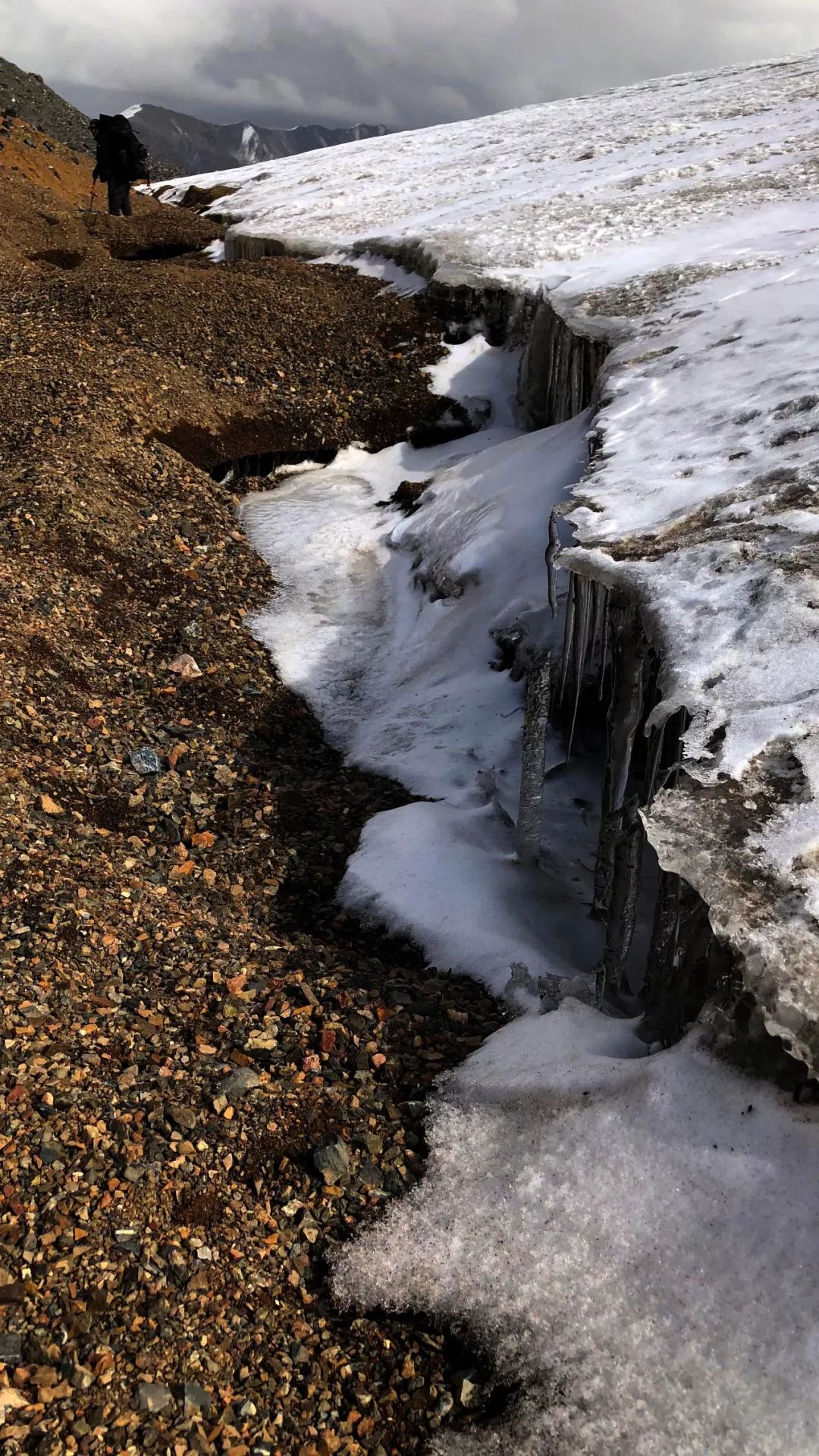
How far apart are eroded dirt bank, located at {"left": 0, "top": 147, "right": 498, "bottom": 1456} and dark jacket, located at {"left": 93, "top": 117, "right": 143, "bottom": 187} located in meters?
14.7

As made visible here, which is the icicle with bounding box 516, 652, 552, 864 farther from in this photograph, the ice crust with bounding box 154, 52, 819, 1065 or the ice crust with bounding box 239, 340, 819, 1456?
the ice crust with bounding box 154, 52, 819, 1065

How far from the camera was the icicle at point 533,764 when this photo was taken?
5801mm

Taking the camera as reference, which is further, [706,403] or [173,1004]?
[706,403]

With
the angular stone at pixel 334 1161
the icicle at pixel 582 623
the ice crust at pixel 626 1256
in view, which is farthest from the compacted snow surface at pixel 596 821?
the icicle at pixel 582 623

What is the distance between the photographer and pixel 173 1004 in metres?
4.62

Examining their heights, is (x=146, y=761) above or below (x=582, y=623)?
below

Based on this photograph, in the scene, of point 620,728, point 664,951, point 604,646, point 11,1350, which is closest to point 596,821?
point 604,646

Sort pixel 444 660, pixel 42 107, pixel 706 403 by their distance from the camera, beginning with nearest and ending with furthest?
1. pixel 706 403
2. pixel 444 660
3. pixel 42 107

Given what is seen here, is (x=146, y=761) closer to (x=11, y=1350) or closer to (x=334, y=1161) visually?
(x=334, y=1161)

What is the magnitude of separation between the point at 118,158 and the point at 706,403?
21.3 m

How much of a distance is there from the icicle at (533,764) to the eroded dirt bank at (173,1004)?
1.13 metres

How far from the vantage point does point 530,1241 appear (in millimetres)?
3430

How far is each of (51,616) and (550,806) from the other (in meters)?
4.17

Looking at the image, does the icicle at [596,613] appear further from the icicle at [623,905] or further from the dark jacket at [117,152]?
the dark jacket at [117,152]
